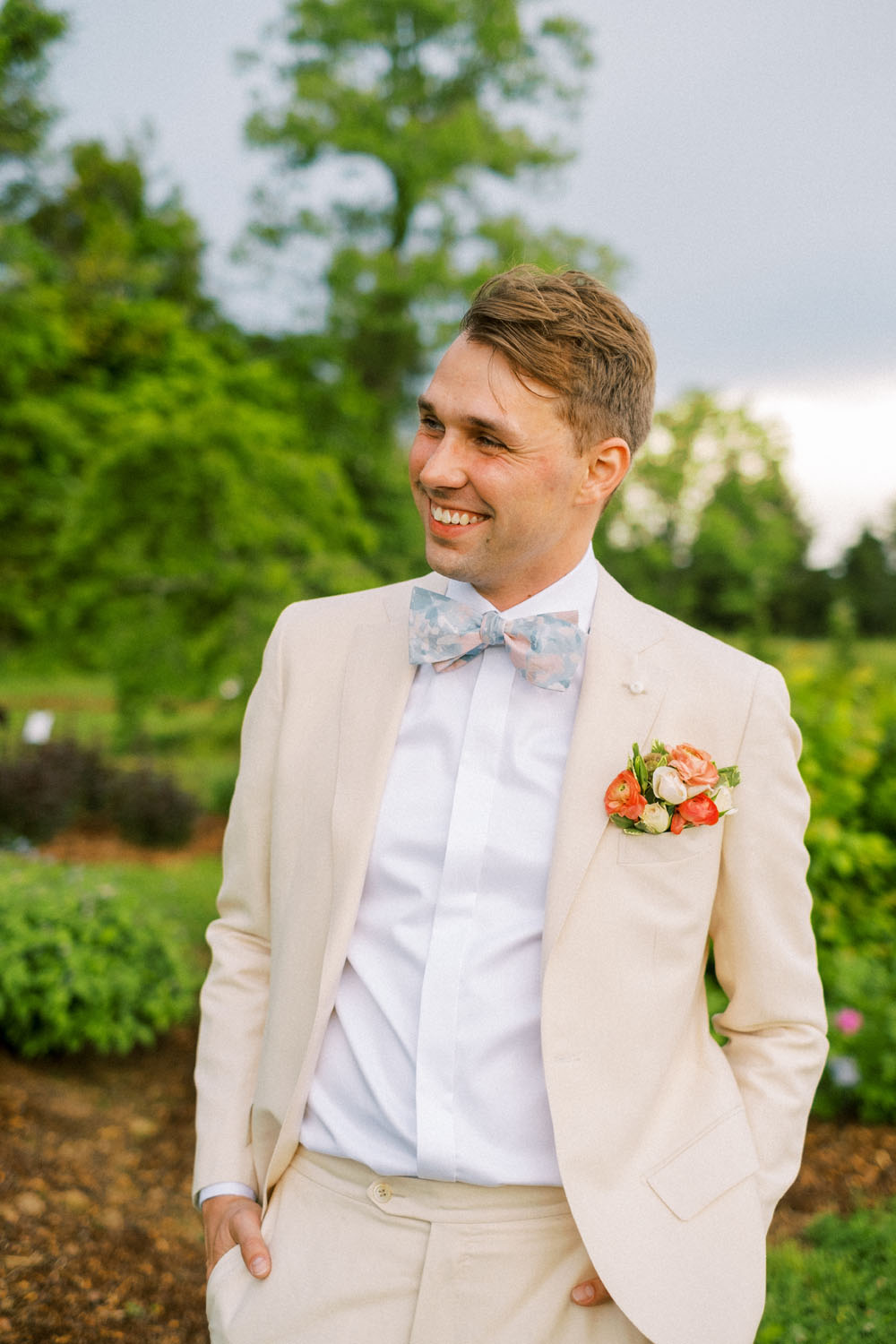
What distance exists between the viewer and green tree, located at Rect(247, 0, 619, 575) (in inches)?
643

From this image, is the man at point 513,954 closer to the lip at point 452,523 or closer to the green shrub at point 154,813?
the lip at point 452,523

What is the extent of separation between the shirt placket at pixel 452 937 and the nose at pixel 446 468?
15.4 inches

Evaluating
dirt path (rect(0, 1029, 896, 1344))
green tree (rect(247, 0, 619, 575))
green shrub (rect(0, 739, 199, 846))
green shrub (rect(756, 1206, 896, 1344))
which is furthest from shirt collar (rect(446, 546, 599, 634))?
green tree (rect(247, 0, 619, 575))

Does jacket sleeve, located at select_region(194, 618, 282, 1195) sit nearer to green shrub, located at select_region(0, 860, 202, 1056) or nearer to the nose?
the nose

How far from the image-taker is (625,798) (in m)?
1.74

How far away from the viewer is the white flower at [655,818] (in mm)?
1707

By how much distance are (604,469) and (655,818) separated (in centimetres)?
67

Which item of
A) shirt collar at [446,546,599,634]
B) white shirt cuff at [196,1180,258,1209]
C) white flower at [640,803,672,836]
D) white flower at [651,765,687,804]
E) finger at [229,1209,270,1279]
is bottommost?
finger at [229,1209,270,1279]

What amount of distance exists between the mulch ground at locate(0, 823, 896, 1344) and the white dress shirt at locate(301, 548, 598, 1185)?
1.68m

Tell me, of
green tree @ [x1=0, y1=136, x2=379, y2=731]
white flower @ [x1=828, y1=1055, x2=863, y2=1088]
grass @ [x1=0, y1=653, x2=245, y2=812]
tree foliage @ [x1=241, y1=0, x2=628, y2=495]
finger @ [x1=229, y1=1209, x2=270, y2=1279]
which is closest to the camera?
finger @ [x1=229, y1=1209, x2=270, y2=1279]

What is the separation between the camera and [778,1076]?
6.17 ft

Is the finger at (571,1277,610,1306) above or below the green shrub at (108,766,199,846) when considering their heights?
above

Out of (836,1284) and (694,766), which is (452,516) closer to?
(694,766)

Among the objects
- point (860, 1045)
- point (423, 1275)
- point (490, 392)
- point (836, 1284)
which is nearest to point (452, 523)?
point (490, 392)
